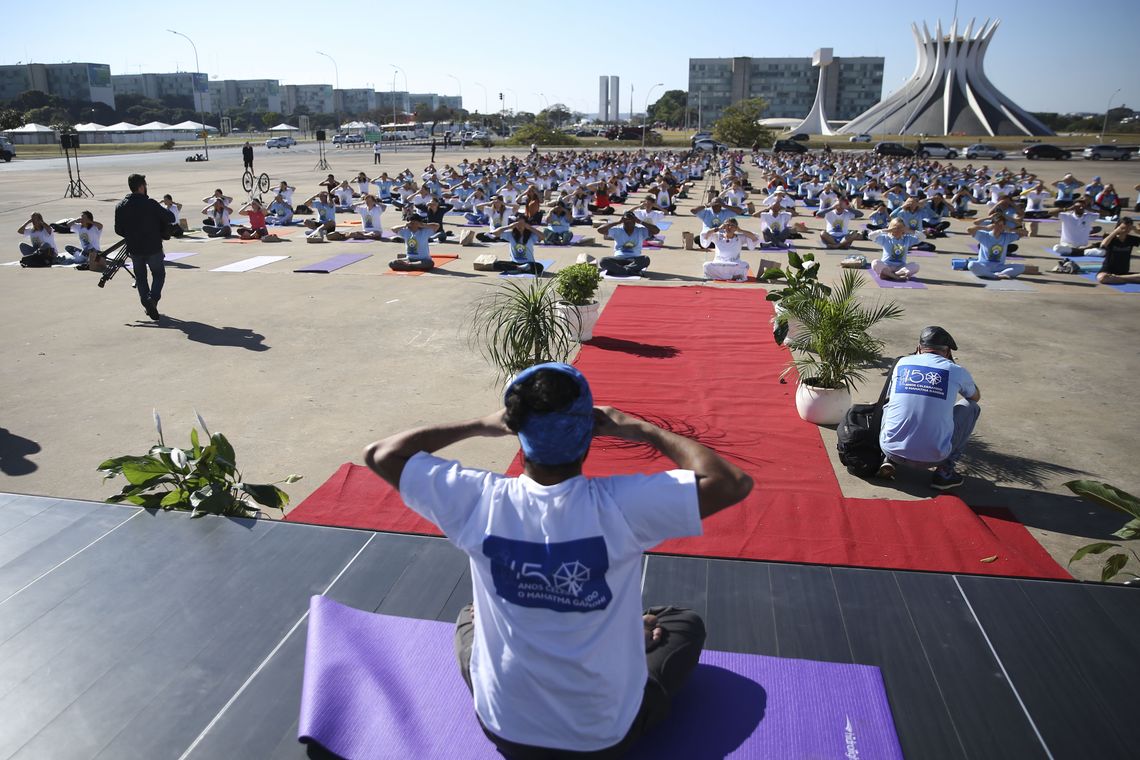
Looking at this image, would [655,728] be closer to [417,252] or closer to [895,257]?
[417,252]

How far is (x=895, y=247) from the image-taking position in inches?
545

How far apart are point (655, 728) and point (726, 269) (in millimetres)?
11517

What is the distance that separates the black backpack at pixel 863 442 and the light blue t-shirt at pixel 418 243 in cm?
1003

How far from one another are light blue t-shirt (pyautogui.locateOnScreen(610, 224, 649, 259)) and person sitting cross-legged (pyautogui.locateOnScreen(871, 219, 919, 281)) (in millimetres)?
4440

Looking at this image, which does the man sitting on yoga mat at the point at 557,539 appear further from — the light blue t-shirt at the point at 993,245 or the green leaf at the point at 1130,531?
the light blue t-shirt at the point at 993,245

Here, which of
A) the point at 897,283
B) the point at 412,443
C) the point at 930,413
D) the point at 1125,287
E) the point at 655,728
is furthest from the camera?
the point at 897,283

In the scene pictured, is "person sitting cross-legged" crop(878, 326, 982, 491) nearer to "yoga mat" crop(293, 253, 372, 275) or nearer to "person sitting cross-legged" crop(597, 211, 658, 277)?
"person sitting cross-legged" crop(597, 211, 658, 277)

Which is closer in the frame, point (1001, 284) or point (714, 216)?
point (1001, 284)

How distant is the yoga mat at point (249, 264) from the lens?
14.6 m

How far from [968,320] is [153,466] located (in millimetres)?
10659

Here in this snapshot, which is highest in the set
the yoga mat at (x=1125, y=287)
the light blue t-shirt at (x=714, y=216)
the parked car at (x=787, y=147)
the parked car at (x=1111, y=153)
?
the parked car at (x=787, y=147)

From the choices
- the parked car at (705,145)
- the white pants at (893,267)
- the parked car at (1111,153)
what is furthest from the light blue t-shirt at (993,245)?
the parked car at (1111,153)

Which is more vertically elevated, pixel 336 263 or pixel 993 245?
pixel 993 245

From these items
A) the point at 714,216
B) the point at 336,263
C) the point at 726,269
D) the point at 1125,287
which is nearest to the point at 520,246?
the point at 726,269
